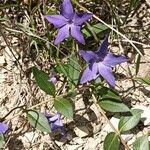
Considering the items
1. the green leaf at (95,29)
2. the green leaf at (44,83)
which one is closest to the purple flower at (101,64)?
the green leaf at (44,83)

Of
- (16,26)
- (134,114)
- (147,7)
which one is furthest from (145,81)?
(16,26)

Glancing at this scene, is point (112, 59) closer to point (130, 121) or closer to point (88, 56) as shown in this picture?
point (88, 56)

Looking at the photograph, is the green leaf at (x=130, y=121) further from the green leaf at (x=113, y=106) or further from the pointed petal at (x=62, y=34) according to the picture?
the pointed petal at (x=62, y=34)

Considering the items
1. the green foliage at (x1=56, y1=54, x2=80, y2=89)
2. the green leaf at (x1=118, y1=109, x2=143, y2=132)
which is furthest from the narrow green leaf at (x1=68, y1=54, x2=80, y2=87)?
the green leaf at (x1=118, y1=109, x2=143, y2=132)

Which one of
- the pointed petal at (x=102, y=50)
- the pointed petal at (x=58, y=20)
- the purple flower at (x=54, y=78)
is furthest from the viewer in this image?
the purple flower at (x=54, y=78)

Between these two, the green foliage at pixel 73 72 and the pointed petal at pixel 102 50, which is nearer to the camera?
the pointed petal at pixel 102 50

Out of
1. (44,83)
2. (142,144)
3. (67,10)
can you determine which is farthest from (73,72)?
(142,144)
